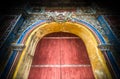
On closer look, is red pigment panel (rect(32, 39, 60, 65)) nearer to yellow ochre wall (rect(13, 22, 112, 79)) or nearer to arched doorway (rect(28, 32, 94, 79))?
arched doorway (rect(28, 32, 94, 79))

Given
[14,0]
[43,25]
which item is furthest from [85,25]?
[14,0]

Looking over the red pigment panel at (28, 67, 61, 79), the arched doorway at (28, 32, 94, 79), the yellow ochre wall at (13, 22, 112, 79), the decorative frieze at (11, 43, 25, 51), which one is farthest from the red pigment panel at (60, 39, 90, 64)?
the decorative frieze at (11, 43, 25, 51)

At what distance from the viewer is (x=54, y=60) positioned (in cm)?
376

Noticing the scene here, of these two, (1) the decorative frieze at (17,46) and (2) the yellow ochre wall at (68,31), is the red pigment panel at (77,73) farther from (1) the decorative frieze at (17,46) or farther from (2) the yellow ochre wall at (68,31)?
(1) the decorative frieze at (17,46)

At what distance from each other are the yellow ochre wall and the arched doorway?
0.53 feet

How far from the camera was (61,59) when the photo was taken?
379 centimetres

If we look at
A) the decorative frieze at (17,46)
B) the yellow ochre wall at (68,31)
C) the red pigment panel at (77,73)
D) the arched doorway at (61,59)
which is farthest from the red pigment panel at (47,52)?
the decorative frieze at (17,46)

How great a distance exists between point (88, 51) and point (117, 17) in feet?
5.53

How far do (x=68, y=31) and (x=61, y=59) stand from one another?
136cm

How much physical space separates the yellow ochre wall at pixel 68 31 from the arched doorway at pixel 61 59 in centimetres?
16

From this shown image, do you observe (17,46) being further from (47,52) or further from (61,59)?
(61,59)

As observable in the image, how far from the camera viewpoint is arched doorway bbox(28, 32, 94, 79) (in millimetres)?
3371

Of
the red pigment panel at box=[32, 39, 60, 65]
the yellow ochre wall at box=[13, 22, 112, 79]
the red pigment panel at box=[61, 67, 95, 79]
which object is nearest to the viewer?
the yellow ochre wall at box=[13, 22, 112, 79]

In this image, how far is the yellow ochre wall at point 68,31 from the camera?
302 centimetres
